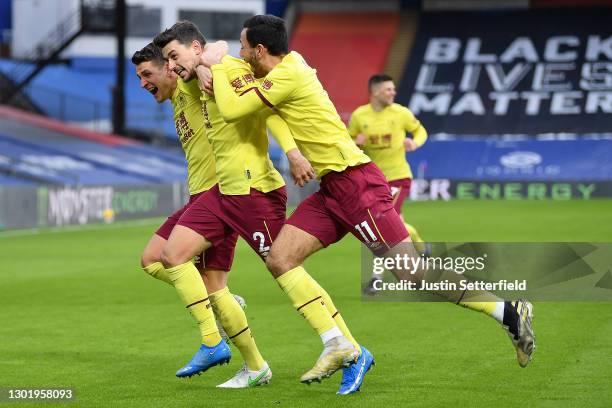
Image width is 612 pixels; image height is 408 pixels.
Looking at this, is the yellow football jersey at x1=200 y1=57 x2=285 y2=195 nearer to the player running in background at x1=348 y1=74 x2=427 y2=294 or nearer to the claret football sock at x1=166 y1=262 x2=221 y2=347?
the claret football sock at x1=166 y1=262 x2=221 y2=347

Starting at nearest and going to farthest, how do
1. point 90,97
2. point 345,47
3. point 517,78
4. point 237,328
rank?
point 237,328, point 90,97, point 517,78, point 345,47

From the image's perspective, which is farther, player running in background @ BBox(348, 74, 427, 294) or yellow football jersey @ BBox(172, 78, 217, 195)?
player running in background @ BBox(348, 74, 427, 294)

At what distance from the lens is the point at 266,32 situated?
743cm

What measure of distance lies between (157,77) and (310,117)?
138cm

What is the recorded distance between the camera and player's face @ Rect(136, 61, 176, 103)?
330 inches

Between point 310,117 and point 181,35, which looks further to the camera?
point 181,35

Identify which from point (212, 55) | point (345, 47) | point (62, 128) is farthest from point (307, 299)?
point (345, 47)

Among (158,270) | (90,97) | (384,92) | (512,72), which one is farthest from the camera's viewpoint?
(512,72)

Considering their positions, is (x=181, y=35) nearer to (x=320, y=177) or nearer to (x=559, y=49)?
(x=320, y=177)

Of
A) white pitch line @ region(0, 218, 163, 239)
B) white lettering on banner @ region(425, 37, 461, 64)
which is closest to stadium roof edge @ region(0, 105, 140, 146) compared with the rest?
white pitch line @ region(0, 218, 163, 239)

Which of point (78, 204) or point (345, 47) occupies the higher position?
point (78, 204)

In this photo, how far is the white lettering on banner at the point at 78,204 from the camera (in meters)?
26.2

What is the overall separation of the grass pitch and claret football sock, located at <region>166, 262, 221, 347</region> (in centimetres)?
32

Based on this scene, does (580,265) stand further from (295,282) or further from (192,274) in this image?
(192,274)
